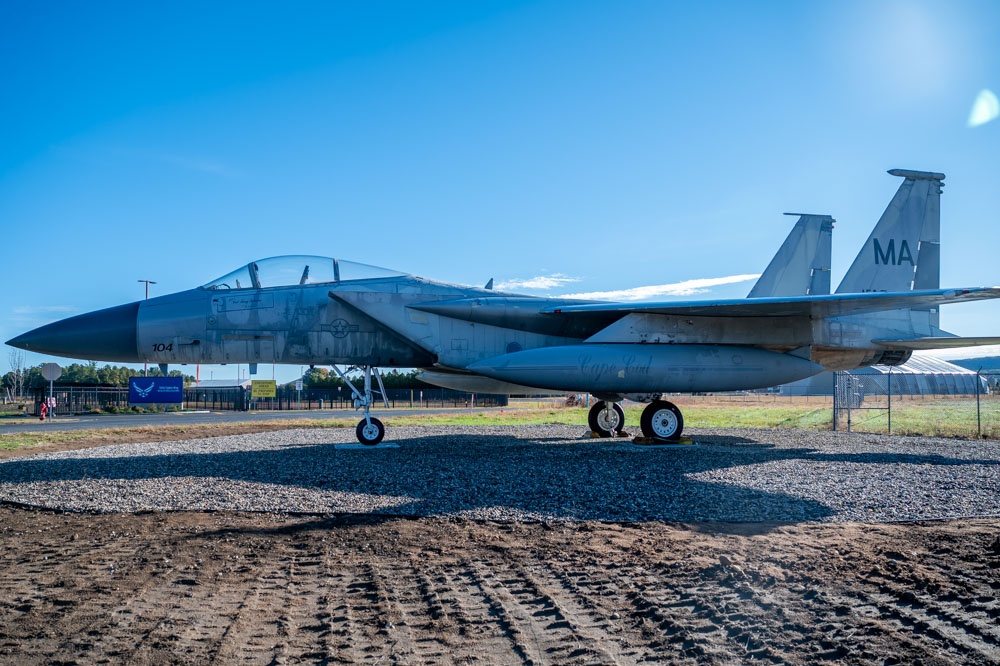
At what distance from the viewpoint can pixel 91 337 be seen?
10.5 m

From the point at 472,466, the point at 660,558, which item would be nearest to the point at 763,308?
the point at 472,466

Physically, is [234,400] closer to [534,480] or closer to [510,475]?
[510,475]

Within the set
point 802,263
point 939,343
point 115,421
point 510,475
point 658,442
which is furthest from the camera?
point 115,421

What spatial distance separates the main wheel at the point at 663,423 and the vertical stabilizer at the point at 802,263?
6.31 meters

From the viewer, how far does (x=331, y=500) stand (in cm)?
714

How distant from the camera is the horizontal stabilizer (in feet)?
45.1

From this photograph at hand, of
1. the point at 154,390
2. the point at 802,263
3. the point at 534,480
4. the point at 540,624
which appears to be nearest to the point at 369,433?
the point at 534,480

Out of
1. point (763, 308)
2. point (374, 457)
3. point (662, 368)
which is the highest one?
point (763, 308)

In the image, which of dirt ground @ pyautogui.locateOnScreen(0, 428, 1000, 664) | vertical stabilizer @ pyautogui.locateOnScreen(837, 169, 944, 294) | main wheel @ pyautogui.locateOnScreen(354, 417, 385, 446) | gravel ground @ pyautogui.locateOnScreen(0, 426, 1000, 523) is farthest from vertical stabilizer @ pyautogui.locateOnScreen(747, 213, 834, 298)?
dirt ground @ pyautogui.locateOnScreen(0, 428, 1000, 664)

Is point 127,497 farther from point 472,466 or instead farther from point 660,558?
point 660,558

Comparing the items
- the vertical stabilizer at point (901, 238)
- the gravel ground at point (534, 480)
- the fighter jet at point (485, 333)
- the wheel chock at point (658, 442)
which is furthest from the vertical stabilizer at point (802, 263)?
the wheel chock at point (658, 442)

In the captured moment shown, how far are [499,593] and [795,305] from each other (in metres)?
9.38

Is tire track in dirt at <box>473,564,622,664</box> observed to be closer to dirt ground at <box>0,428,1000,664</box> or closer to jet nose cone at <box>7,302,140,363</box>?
dirt ground at <box>0,428,1000,664</box>

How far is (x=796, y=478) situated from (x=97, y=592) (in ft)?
25.7
